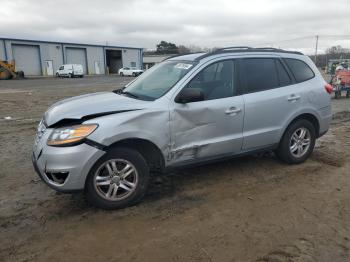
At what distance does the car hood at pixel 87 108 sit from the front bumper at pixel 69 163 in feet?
1.09

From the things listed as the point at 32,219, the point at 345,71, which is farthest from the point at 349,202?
the point at 345,71

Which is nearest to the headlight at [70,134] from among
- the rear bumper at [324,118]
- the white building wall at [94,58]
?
the rear bumper at [324,118]

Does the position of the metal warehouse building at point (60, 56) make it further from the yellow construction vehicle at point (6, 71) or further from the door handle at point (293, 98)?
the door handle at point (293, 98)

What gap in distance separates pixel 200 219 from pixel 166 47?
9445cm

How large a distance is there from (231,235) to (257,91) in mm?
2306

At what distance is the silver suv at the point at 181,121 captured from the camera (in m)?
3.80

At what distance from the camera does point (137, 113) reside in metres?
4.02

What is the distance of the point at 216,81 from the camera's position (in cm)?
475

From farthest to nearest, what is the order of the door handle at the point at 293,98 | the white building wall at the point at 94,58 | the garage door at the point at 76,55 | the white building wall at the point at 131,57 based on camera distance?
1. the white building wall at the point at 131,57
2. the white building wall at the point at 94,58
3. the garage door at the point at 76,55
4. the door handle at the point at 293,98

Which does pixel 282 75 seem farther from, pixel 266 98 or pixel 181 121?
pixel 181 121

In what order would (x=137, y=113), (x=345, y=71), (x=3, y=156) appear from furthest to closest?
1. (x=345, y=71)
2. (x=3, y=156)
3. (x=137, y=113)

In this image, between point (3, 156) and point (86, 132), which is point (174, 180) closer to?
point (86, 132)

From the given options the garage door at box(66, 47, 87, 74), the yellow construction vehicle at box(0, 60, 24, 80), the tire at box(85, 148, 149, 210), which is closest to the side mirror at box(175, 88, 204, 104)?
the tire at box(85, 148, 149, 210)

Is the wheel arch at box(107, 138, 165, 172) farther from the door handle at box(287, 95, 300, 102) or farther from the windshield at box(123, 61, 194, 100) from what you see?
the door handle at box(287, 95, 300, 102)
